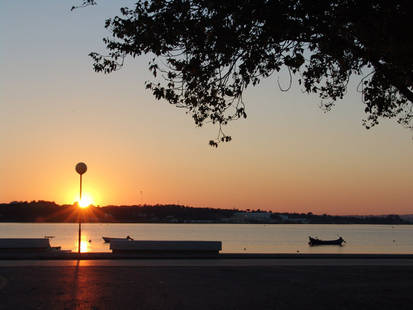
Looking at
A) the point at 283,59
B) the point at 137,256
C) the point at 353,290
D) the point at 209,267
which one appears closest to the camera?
the point at 283,59

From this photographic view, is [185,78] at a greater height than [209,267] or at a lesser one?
greater

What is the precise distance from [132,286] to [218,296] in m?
2.41

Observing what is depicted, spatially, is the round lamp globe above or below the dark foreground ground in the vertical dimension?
above

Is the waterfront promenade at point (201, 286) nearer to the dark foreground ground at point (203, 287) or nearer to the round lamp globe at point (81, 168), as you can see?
the dark foreground ground at point (203, 287)

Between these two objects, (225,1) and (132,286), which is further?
(132,286)

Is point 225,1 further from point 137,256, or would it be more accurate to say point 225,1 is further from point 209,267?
point 137,256

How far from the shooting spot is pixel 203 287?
1567 centimetres

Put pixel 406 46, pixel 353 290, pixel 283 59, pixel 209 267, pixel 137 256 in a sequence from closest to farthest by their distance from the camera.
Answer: pixel 406 46
pixel 283 59
pixel 353 290
pixel 209 267
pixel 137 256

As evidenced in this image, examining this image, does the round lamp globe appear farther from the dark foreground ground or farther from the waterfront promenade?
the dark foreground ground

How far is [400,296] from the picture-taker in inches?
566

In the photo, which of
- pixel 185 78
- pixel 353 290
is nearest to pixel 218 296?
pixel 353 290

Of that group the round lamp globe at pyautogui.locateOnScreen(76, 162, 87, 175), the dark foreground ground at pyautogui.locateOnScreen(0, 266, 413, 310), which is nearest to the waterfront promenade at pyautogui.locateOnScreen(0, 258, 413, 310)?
the dark foreground ground at pyautogui.locateOnScreen(0, 266, 413, 310)

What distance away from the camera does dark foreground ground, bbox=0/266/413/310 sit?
43.0 ft

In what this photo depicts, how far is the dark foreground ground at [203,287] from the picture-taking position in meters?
13.1
